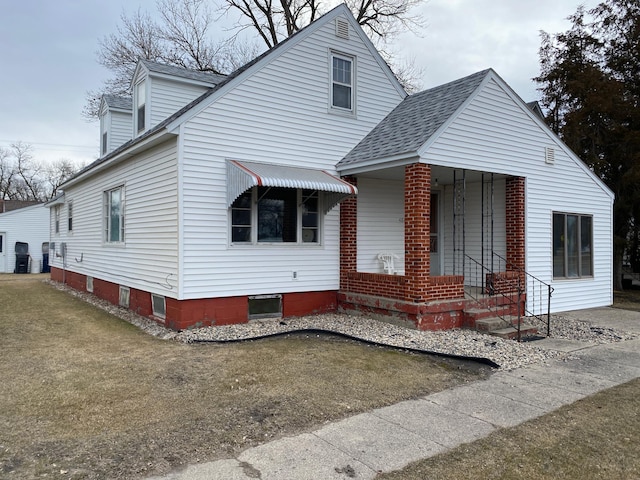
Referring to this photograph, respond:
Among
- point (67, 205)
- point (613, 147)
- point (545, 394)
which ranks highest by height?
point (613, 147)

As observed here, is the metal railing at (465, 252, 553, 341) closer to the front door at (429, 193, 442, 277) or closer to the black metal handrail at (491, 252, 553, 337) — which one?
the black metal handrail at (491, 252, 553, 337)

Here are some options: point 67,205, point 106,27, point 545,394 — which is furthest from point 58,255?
point 545,394

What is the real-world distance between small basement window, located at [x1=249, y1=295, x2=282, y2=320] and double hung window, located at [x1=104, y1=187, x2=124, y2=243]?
4.05 meters

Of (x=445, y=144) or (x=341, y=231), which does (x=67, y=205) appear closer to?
(x=341, y=231)

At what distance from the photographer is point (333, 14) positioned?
992 centimetres

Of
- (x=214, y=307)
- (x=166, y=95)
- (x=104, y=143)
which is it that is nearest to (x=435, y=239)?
(x=214, y=307)

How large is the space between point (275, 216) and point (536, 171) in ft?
19.3

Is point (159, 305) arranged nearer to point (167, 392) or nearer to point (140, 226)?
point (140, 226)

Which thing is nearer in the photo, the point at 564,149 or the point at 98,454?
the point at 98,454

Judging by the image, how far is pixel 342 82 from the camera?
10.1 m

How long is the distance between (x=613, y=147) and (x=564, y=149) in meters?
7.64

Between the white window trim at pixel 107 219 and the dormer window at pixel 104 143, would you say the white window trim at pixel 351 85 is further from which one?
the dormer window at pixel 104 143

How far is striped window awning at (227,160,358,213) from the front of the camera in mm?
7734

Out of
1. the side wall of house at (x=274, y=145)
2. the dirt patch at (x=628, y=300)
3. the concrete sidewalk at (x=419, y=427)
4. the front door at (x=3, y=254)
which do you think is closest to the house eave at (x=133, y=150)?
the side wall of house at (x=274, y=145)
